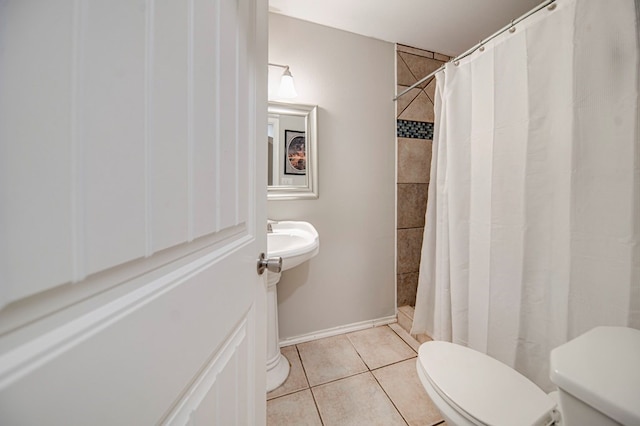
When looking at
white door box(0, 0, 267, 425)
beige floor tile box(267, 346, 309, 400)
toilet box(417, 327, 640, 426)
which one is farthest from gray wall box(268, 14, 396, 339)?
white door box(0, 0, 267, 425)

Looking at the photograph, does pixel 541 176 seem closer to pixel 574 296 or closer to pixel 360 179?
pixel 574 296

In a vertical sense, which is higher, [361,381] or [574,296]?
[574,296]

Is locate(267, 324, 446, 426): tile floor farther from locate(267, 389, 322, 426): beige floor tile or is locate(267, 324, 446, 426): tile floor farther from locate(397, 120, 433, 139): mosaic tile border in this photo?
locate(397, 120, 433, 139): mosaic tile border

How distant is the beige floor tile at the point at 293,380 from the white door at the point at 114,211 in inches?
37.0

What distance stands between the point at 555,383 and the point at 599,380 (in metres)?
0.07

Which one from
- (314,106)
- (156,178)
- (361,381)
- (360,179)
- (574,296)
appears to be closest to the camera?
(156,178)

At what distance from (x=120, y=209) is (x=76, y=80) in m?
0.11

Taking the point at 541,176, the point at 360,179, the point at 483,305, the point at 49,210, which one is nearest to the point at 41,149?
the point at 49,210

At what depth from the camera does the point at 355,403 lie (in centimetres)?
113

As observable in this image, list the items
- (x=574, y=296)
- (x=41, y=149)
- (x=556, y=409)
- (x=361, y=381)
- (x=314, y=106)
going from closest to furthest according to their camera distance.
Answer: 1. (x=41, y=149)
2. (x=556, y=409)
3. (x=574, y=296)
4. (x=361, y=381)
5. (x=314, y=106)

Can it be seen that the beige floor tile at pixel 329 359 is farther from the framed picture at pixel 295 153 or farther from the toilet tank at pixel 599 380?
the framed picture at pixel 295 153

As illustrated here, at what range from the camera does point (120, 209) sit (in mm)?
229

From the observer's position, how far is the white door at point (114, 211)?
6.1 inches

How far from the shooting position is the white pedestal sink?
3.75 ft
